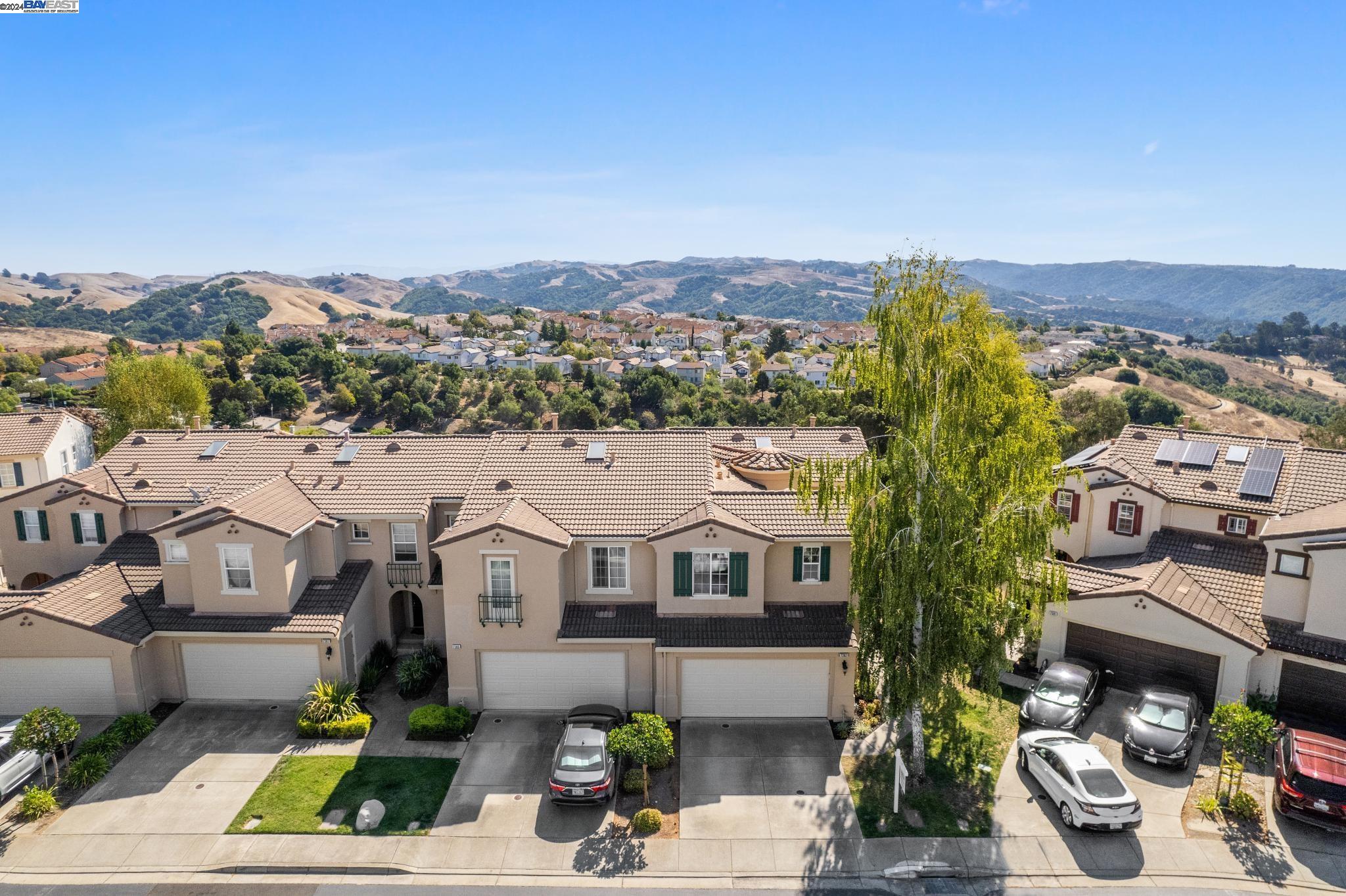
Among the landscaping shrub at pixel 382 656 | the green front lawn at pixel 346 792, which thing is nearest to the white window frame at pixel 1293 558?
the green front lawn at pixel 346 792

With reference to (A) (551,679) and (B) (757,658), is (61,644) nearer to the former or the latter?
(A) (551,679)

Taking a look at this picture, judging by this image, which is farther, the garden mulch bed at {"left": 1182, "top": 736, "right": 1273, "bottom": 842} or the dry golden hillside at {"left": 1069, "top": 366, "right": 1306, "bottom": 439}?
the dry golden hillside at {"left": 1069, "top": 366, "right": 1306, "bottom": 439}

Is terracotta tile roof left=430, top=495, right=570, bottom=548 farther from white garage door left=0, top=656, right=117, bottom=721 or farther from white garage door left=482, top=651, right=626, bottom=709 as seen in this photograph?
white garage door left=0, top=656, right=117, bottom=721

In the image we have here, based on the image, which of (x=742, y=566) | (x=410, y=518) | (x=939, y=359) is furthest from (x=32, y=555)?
→ (x=939, y=359)

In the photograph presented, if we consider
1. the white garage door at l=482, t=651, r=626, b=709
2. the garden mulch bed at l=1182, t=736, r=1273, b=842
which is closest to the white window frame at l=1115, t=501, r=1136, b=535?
the garden mulch bed at l=1182, t=736, r=1273, b=842

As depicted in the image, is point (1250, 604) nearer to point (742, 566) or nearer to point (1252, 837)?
point (1252, 837)
